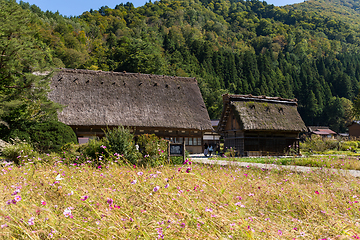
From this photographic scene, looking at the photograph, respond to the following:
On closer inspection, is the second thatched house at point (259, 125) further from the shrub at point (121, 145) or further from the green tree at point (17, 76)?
the green tree at point (17, 76)

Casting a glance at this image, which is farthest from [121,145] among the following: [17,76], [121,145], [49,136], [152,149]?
[17,76]

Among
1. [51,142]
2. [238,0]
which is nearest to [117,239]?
[51,142]

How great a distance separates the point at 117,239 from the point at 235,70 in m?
78.5

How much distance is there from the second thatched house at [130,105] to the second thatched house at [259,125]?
2618 millimetres

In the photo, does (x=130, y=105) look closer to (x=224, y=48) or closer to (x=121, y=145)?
(x=121, y=145)

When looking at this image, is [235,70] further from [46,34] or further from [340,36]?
[340,36]

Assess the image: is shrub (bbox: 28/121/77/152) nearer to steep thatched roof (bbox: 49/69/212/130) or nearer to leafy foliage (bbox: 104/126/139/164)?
leafy foliage (bbox: 104/126/139/164)

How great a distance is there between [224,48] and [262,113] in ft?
266

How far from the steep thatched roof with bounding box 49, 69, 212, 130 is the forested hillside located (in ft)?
52.4

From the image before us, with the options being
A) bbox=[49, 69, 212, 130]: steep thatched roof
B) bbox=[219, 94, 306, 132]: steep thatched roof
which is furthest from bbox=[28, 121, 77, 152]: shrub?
bbox=[219, 94, 306, 132]: steep thatched roof

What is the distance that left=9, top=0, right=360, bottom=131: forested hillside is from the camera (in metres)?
51.3

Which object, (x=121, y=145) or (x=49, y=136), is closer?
(x=121, y=145)

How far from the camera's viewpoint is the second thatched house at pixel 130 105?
77.4 ft

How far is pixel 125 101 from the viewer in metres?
25.8
